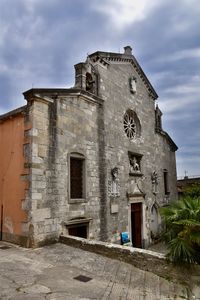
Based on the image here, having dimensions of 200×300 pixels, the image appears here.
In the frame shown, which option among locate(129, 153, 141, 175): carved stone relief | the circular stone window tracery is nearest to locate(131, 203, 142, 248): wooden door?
locate(129, 153, 141, 175): carved stone relief

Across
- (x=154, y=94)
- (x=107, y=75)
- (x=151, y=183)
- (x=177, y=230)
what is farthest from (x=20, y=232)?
(x=154, y=94)

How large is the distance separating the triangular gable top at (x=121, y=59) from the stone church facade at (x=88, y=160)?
5 centimetres

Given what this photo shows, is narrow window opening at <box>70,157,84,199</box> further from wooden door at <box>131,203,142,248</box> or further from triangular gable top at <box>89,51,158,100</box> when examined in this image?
triangular gable top at <box>89,51,158,100</box>

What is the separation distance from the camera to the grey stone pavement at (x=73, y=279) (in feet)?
15.3

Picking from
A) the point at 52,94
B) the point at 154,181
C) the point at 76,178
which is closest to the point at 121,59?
the point at 52,94

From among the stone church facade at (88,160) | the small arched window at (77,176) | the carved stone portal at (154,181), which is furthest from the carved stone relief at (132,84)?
the small arched window at (77,176)

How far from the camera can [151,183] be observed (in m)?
14.7

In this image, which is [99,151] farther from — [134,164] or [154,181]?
[154,181]

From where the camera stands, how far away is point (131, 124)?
1404 cm

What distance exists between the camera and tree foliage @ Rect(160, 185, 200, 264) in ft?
18.9

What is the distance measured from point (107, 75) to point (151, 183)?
247 inches

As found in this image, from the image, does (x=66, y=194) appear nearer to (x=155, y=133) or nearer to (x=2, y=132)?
(x=2, y=132)

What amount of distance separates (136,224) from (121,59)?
808cm

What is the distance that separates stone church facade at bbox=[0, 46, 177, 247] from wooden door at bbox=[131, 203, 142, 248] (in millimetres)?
47
